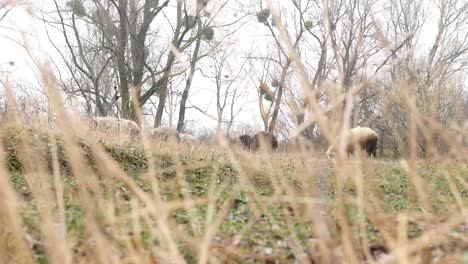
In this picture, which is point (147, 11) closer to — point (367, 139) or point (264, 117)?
point (367, 139)

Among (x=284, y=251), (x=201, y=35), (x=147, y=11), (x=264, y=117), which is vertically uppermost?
(x=147, y=11)

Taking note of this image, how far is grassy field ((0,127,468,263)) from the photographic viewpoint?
90 cm

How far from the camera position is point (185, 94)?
2039cm

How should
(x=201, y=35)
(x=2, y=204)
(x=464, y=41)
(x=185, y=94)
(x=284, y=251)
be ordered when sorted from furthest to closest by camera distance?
(x=464, y=41) < (x=185, y=94) < (x=201, y=35) < (x=284, y=251) < (x=2, y=204)

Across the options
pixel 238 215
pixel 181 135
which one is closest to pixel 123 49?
pixel 181 135

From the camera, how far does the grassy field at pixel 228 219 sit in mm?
900

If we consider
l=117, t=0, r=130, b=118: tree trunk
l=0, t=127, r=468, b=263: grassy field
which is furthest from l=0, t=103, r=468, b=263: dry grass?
l=117, t=0, r=130, b=118: tree trunk

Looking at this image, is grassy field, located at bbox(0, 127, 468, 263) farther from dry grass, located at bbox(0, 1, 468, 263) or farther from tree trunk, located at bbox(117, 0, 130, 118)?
tree trunk, located at bbox(117, 0, 130, 118)

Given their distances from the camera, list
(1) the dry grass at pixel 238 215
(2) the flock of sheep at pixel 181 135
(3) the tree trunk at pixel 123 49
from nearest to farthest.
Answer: (1) the dry grass at pixel 238 215 → (2) the flock of sheep at pixel 181 135 → (3) the tree trunk at pixel 123 49

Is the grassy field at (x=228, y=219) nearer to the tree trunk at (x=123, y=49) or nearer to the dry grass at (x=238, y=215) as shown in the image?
the dry grass at (x=238, y=215)

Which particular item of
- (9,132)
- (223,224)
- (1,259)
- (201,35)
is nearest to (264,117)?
(1,259)

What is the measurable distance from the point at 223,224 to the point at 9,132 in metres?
5.05

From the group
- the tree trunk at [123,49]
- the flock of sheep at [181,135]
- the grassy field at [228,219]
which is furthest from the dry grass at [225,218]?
the tree trunk at [123,49]

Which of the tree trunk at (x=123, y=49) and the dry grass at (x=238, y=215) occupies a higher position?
the tree trunk at (x=123, y=49)
